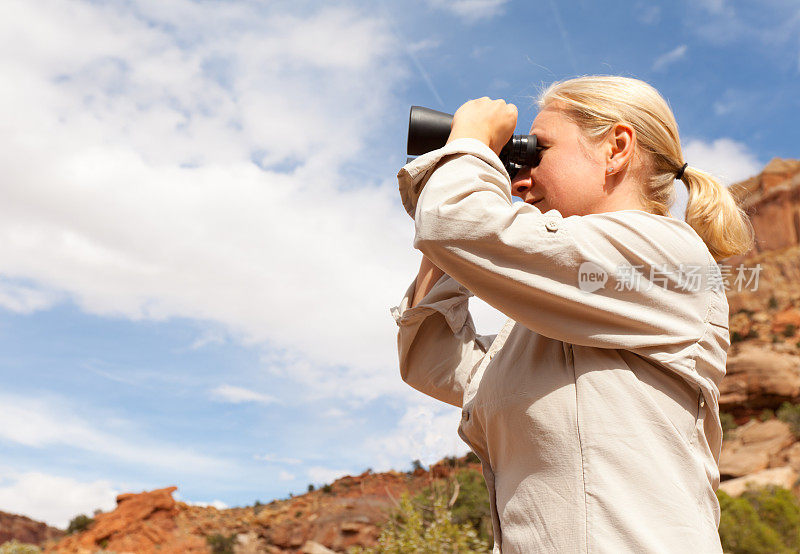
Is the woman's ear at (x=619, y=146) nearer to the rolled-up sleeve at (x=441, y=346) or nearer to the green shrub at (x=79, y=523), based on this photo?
the rolled-up sleeve at (x=441, y=346)

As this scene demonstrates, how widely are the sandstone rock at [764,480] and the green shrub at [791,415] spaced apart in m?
2.73

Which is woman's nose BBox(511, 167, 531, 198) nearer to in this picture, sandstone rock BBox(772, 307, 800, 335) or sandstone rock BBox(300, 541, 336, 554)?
sandstone rock BBox(300, 541, 336, 554)

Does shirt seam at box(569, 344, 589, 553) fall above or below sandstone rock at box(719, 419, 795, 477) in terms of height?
below

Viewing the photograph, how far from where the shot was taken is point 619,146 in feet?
4.68

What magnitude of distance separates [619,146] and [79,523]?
104ft

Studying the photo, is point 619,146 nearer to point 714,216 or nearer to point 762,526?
point 714,216

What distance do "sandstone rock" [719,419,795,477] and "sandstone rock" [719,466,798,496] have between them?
957mm

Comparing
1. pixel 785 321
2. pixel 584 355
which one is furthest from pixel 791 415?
pixel 584 355

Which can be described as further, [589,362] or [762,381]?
[762,381]

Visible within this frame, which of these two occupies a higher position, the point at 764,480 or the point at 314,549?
the point at 764,480

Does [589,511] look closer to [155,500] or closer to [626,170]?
[626,170]

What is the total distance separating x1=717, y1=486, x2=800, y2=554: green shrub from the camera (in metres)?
13.1

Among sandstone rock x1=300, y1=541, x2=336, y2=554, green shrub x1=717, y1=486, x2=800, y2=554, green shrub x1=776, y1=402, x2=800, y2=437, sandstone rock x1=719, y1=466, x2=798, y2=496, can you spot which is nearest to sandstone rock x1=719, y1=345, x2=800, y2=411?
green shrub x1=776, y1=402, x2=800, y2=437

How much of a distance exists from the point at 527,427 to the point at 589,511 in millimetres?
184
